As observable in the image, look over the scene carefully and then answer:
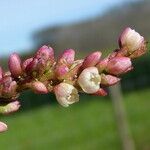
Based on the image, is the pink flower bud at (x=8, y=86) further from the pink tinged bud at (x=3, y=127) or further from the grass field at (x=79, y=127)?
the grass field at (x=79, y=127)

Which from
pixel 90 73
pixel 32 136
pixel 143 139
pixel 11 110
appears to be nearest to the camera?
pixel 90 73

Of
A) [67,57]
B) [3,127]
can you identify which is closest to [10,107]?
[3,127]

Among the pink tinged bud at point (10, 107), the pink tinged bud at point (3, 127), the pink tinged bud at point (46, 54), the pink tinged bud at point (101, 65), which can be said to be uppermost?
the pink tinged bud at point (46, 54)

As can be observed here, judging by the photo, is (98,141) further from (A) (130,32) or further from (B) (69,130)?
(A) (130,32)

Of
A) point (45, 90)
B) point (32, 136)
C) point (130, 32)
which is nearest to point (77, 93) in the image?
point (45, 90)

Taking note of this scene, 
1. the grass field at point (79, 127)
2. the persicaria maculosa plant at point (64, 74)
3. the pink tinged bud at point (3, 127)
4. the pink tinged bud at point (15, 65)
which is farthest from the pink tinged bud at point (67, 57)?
the grass field at point (79, 127)

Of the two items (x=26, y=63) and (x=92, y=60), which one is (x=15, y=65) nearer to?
(x=26, y=63)
